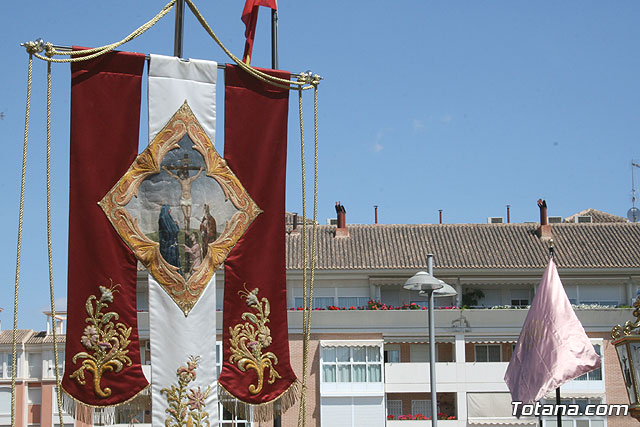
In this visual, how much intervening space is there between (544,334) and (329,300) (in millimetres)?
30201

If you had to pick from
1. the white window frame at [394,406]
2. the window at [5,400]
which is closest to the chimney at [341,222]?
the white window frame at [394,406]

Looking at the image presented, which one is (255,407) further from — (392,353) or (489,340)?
(392,353)

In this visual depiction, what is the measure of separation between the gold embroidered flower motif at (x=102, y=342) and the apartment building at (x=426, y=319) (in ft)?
78.1

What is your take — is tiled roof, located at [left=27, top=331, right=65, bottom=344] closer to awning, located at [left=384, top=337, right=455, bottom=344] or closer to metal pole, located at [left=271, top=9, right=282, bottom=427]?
awning, located at [left=384, top=337, right=455, bottom=344]

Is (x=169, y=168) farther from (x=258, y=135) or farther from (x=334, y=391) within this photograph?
(x=334, y=391)

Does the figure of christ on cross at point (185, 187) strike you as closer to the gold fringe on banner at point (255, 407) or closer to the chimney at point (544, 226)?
the gold fringe on banner at point (255, 407)

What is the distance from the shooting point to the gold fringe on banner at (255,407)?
462 inches

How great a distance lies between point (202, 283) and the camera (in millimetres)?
11867

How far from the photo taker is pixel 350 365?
39.2 m

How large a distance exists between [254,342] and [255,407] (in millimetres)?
773

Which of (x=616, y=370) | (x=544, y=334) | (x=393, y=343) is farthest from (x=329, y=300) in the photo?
(x=544, y=334)

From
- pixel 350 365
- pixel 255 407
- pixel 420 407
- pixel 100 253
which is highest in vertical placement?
pixel 100 253

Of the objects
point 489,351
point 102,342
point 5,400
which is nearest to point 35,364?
point 5,400

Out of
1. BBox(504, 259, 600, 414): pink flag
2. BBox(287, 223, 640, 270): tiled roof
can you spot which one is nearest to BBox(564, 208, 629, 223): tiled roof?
BBox(287, 223, 640, 270): tiled roof
